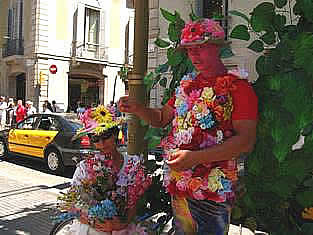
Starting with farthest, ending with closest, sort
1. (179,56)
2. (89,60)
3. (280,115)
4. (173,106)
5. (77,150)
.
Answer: (89,60) → (77,150) → (179,56) → (173,106) → (280,115)

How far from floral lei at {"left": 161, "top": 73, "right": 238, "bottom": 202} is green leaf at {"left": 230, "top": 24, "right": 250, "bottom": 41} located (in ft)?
1.00

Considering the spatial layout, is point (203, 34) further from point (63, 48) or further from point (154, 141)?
point (63, 48)

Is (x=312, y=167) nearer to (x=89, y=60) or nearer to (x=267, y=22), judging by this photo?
(x=267, y=22)

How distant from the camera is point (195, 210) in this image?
2168 mm

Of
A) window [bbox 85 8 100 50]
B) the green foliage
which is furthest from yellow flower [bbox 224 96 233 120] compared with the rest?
window [bbox 85 8 100 50]

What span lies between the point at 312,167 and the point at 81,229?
1.59 metres

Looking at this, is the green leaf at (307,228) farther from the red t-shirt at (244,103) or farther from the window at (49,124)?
the window at (49,124)

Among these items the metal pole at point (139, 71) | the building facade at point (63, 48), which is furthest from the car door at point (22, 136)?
the building facade at point (63, 48)

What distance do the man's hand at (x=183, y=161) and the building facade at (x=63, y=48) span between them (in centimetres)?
2171

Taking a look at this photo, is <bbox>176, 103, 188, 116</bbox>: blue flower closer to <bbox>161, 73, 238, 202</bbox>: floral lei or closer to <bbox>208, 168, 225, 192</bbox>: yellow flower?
<bbox>161, 73, 238, 202</bbox>: floral lei

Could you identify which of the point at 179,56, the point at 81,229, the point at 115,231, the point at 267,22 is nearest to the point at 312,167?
the point at 267,22

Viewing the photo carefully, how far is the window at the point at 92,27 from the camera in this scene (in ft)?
87.0

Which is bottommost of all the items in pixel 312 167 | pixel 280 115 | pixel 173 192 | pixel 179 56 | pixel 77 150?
pixel 77 150

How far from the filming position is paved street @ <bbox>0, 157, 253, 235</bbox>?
5.49 meters
